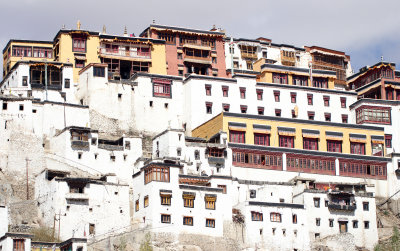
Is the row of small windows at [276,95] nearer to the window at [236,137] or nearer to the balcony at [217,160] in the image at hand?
the window at [236,137]

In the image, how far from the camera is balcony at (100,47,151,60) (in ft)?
360

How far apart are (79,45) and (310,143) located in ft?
97.5

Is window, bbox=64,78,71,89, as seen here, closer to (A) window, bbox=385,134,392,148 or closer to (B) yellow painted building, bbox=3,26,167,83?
(B) yellow painted building, bbox=3,26,167,83

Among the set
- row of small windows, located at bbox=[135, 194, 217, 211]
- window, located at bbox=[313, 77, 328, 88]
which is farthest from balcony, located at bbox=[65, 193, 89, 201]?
window, located at bbox=[313, 77, 328, 88]

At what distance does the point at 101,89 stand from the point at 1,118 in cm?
1491

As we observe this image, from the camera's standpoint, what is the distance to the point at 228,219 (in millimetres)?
87188

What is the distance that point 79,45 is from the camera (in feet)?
358

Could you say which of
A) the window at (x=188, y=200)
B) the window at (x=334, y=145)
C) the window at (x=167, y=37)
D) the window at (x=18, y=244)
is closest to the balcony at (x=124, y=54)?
the window at (x=167, y=37)

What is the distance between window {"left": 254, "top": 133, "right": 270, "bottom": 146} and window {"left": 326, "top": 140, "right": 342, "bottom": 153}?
25.5ft

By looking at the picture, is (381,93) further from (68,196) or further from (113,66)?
(68,196)

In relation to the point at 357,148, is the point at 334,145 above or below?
above

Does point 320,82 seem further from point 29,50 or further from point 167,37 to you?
point 29,50

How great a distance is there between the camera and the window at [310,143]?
104000 mm

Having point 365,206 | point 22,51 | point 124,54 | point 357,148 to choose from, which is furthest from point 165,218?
point 22,51
